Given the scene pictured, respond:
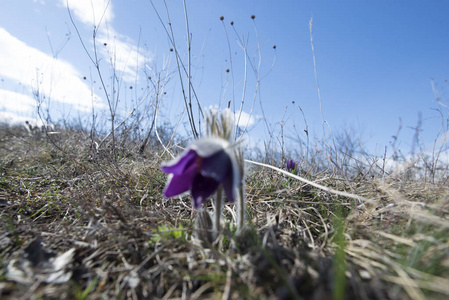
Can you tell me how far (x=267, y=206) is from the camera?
76.5 inches

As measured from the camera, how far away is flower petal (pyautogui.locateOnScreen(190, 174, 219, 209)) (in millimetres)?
1132

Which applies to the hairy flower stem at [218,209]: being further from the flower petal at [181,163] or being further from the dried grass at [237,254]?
the flower petal at [181,163]

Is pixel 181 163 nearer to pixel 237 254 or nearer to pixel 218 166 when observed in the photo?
pixel 218 166

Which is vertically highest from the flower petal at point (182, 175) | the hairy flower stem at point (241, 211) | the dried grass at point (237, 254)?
the flower petal at point (182, 175)

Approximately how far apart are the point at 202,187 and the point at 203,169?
147mm

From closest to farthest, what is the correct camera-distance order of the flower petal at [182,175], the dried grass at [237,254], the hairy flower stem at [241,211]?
the dried grass at [237,254] → the flower petal at [182,175] → the hairy flower stem at [241,211]

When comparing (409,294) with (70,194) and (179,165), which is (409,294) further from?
(70,194)

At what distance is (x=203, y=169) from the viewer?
1.02 meters

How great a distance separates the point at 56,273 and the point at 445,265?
4.67 feet

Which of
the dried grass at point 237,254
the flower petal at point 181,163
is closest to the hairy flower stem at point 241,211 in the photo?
the dried grass at point 237,254

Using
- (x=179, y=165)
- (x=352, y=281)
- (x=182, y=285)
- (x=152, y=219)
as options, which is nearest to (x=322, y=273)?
(x=352, y=281)

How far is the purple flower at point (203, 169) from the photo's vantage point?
1028 millimetres

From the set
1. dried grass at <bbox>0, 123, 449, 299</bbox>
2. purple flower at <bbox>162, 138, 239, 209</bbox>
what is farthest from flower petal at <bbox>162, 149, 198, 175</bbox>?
dried grass at <bbox>0, 123, 449, 299</bbox>

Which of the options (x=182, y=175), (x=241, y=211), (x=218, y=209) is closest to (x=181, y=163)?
(x=182, y=175)
